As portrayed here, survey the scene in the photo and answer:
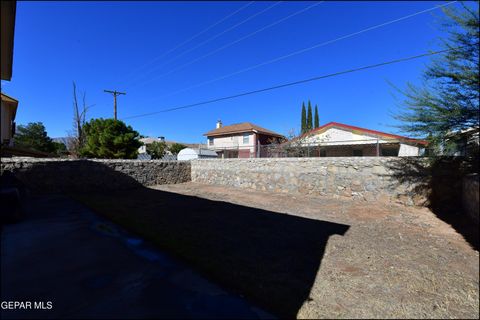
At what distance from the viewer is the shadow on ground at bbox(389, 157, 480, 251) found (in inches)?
287

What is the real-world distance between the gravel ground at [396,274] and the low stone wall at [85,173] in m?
9.79

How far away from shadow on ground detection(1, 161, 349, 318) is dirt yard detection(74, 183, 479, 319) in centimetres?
1

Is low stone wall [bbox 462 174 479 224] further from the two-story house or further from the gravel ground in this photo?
the two-story house

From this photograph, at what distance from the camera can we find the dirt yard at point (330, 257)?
9.04 feet

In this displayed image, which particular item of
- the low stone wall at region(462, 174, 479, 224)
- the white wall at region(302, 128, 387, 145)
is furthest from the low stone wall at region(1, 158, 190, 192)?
the low stone wall at region(462, 174, 479, 224)

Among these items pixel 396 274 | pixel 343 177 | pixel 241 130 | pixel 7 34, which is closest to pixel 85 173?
pixel 7 34

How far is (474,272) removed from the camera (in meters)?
3.34

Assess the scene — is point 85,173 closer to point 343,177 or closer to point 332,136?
point 343,177

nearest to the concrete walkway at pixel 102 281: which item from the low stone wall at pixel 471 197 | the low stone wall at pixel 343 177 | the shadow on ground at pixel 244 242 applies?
the shadow on ground at pixel 244 242

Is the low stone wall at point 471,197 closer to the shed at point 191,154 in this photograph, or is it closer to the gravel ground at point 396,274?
the gravel ground at point 396,274

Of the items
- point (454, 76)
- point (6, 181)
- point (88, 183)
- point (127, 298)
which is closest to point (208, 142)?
point (88, 183)

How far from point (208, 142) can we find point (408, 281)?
33256mm

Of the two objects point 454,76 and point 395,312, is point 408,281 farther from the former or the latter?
point 454,76

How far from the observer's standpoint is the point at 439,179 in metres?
7.66
